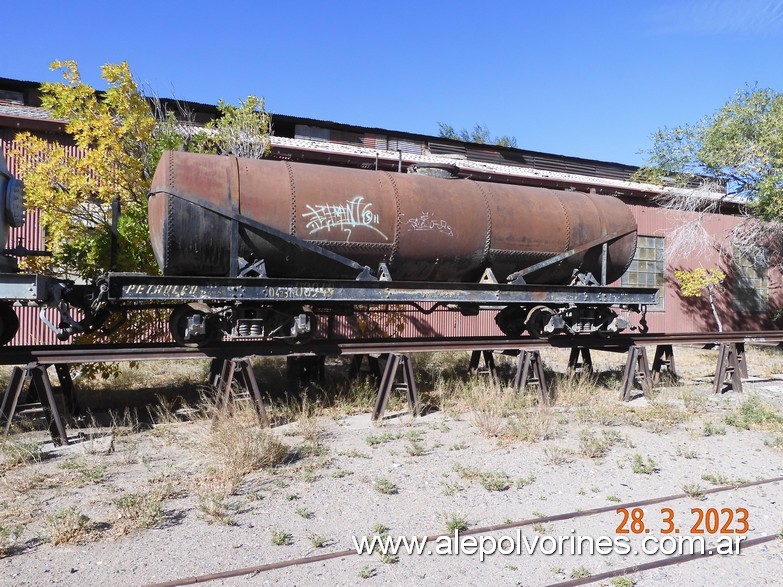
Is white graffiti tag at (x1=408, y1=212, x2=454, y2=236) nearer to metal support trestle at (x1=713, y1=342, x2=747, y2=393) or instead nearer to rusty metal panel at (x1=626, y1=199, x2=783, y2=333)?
metal support trestle at (x1=713, y1=342, x2=747, y2=393)

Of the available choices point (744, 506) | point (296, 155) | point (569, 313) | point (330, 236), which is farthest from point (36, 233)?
point (744, 506)

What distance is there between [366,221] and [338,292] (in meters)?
1.04

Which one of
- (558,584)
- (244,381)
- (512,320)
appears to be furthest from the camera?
(512,320)

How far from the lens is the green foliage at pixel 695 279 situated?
19.9 meters

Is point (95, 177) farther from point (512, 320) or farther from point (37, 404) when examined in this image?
point (512, 320)

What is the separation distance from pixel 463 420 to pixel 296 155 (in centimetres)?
958

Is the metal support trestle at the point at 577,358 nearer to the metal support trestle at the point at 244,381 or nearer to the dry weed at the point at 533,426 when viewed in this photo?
the dry weed at the point at 533,426

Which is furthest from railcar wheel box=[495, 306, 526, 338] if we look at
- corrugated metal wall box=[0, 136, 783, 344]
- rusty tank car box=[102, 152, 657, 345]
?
corrugated metal wall box=[0, 136, 783, 344]

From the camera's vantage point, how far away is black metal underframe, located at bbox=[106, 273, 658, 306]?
23.4ft

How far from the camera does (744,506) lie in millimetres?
5457

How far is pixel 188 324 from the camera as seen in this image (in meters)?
7.56

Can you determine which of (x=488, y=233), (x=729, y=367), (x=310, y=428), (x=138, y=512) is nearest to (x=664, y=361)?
(x=729, y=367)

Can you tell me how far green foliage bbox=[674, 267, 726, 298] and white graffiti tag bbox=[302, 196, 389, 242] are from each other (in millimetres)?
15265

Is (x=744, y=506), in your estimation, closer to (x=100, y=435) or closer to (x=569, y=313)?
(x=569, y=313)
